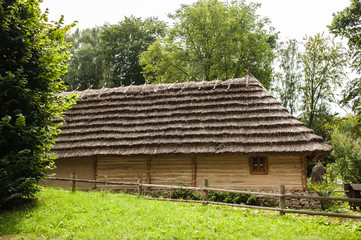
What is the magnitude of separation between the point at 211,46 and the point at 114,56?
45.3 feet

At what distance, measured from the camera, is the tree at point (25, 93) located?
814 centimetres

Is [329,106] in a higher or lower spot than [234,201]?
higher

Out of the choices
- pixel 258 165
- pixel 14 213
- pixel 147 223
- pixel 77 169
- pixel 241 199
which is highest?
pixel 258 165

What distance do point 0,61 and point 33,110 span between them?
172 centimetres

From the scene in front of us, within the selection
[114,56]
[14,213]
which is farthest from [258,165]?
[114,56]

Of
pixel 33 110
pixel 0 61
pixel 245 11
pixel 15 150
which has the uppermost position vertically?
pixel 245 11

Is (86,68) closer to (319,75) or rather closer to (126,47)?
(126,47)

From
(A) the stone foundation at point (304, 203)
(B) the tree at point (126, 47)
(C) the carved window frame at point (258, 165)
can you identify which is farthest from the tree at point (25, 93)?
(B) the tree at point (126, 47)

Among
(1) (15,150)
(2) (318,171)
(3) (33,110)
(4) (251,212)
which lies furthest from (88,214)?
(2) (318,171)

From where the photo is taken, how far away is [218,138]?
13250mm

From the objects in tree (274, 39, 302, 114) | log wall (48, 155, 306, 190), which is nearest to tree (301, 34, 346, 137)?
tree (274, 39, 302, 114)

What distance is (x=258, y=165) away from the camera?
13344mm

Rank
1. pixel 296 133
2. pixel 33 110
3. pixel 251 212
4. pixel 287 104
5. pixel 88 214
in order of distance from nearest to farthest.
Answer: pixel 88 214 → pixel 33 110 → pixel 251 212 → pixel 296 133 → pixel 287 104

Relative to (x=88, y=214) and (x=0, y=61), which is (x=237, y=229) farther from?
(x=0, y=61)
